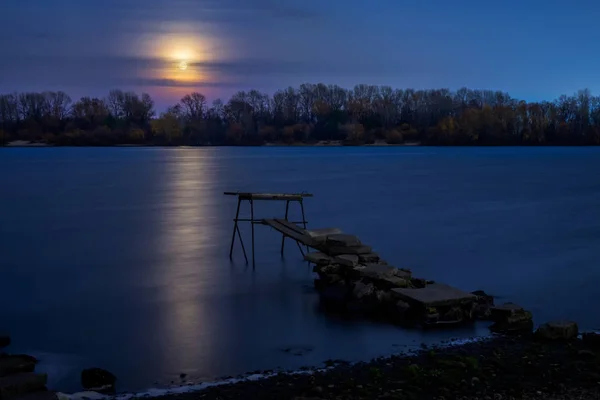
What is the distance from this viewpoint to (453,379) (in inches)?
285

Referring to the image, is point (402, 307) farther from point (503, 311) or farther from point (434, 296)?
point (503, 311)

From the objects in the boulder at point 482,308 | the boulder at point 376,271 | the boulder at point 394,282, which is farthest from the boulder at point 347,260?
the boulder at point 482,308

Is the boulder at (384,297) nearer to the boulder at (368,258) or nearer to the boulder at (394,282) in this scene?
the boulder at (394,282)

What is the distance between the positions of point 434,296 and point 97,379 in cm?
539

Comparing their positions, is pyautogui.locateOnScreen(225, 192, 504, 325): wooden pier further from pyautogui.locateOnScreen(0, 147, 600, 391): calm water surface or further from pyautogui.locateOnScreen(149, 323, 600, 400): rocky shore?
pyautogui.locateOnScreen(149, 323, 600, 400): rocky shore

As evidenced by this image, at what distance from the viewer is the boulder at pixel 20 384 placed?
22.5 ft

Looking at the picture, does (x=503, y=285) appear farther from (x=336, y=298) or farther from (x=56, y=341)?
(x=56, y=341)

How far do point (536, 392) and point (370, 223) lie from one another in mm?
19235

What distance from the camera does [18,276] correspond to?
→ 15.2 metres

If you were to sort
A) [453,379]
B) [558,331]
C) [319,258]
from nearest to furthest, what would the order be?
[453,379] < [558,331] < [319,258]

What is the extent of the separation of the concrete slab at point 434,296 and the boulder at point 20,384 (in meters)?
5.78

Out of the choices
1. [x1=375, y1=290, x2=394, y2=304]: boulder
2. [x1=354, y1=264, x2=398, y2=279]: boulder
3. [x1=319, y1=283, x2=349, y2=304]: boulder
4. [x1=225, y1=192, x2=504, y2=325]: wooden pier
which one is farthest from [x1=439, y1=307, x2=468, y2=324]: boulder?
[x1=319, y1=283, x2=349, y2=304]: boulder

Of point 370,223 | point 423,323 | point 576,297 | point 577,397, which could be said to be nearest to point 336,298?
point 423,323

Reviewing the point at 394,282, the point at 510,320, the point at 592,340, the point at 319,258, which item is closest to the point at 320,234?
the point at 319,258
